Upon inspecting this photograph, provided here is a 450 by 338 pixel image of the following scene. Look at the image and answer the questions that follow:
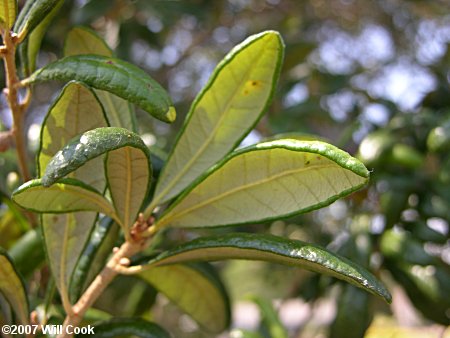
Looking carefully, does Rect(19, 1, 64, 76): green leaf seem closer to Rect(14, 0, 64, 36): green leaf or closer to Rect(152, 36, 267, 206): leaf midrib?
Rect(14, 0, 64, 36): green leaf

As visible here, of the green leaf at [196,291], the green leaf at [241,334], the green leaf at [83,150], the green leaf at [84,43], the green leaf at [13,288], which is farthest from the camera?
the green leaf at [241,334]

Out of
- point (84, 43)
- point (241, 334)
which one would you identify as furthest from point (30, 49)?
point (241, 334)

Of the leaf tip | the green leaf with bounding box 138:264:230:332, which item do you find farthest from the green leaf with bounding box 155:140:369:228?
the green leaf with bounding box 138:264:230:332

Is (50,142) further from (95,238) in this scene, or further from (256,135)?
(256,135)

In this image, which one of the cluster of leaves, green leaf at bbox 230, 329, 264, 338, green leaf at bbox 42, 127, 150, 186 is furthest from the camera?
green leaf at bbox 230, 329, 264, 338

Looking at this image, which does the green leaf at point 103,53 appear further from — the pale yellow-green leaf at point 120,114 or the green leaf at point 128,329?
the green leaf at point 128,329

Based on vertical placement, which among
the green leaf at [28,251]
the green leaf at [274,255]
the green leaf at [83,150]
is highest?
the green leaf at [83,150]

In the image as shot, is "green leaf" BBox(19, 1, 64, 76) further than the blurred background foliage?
No

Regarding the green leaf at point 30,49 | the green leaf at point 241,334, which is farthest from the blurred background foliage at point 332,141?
the green leaf at point 30,49
